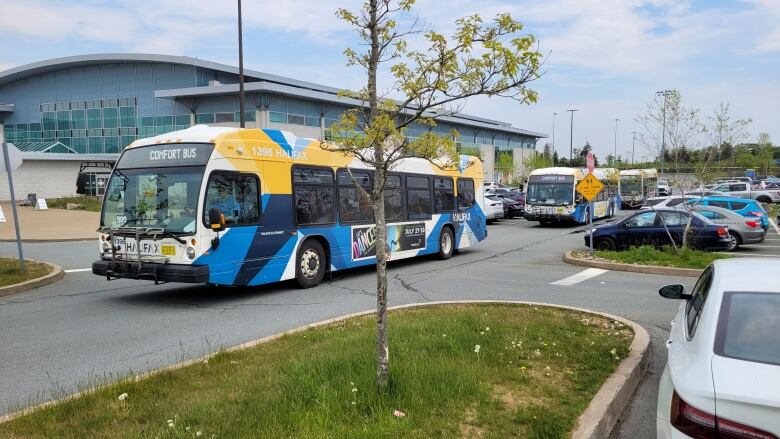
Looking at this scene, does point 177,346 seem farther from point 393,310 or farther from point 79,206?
point 79,206

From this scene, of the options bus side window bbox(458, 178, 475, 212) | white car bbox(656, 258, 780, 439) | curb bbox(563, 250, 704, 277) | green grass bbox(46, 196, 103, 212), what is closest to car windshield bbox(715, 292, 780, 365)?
white car bbox(656, 258, 780, 439)

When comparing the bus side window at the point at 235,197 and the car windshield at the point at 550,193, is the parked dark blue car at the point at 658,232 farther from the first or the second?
the bus side window at the point at 235,197

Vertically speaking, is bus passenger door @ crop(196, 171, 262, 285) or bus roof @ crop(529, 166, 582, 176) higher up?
bus roof @ crop(529, 166, 582, 176)

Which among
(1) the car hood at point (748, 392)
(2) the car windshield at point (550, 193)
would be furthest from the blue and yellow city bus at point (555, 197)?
(1) the car hood at point (748, 392)

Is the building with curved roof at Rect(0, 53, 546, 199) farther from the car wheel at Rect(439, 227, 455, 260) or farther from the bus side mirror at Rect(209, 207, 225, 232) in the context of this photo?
the bus side mirror at Rect(209, 207, 225, 232)

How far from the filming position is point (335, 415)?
14.4 feet

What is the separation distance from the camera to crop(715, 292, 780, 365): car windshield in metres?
3.20

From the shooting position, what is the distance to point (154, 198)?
10203mm

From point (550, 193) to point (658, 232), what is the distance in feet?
39.6

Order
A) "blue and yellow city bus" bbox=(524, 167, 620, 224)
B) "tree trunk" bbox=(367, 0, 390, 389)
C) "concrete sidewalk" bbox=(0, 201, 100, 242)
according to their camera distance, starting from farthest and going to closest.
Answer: "blue and yellow city bus" bbox=(524, 167, 620, 224), "concrete sidewalk" bbox=(0, 201, 100, 242), "tree trunk" bbox=(367, 0, 390, 389)

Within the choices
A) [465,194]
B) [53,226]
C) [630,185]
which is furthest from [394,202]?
[630,185]

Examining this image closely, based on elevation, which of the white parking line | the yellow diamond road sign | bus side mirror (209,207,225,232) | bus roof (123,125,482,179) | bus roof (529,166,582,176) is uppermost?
bus roof (123,125,482,179)

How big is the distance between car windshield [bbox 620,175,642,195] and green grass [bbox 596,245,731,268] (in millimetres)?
30094

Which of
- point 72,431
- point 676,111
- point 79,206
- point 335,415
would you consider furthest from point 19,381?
point 79,206
